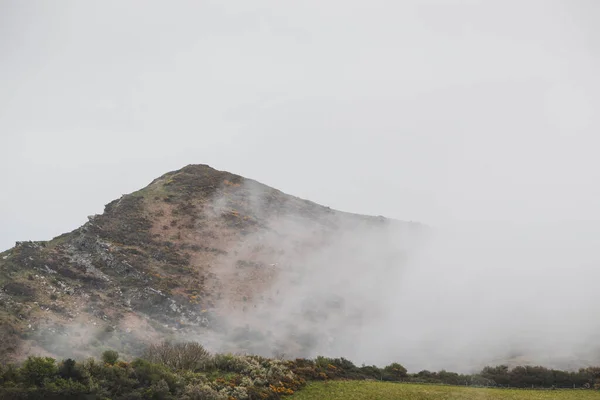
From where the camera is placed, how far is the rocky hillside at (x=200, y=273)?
4366 cm

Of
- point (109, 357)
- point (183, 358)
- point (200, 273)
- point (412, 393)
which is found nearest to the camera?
point (109, 357)

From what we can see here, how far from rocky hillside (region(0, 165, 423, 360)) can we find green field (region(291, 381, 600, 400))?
21542 millimetres

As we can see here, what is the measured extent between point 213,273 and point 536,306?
45.3m

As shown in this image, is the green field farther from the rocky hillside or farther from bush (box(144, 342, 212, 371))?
the rocky hillside

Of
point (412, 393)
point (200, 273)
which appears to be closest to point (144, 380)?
point (412, 393)

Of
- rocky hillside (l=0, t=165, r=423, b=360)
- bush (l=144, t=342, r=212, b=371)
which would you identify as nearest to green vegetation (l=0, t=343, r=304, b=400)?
bush (l=144, t=342, r=212, b=371)

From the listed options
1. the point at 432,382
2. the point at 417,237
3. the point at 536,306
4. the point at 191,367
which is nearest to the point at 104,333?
the point at 191,367

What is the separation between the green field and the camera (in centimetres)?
2641

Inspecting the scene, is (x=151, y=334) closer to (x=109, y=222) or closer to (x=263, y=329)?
(x=263, y=329)

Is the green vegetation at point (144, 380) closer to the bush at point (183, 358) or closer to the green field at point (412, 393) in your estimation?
the bush at point (183, 358)

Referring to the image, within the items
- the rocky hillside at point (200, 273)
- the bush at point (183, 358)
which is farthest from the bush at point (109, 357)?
the rocky hillside at point (200, 273)

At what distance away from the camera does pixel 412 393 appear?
27.1 meters

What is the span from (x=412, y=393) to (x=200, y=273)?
3951cm

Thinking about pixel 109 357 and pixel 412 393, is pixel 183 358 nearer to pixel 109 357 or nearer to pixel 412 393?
pixel 109 357
